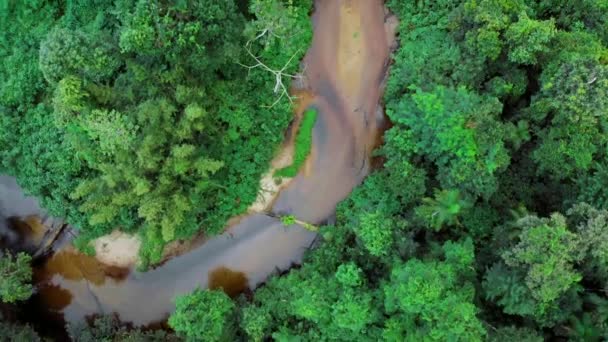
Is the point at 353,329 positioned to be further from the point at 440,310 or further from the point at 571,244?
the point at 571,244

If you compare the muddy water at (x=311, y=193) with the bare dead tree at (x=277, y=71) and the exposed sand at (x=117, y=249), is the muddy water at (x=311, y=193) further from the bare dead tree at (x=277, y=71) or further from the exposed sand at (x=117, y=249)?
the bare dead tree at (x=277, y=71)

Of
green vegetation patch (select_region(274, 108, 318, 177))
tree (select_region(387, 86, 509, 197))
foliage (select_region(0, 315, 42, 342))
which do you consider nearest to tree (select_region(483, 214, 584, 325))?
tree (select_region(387, 86, 509, 197))

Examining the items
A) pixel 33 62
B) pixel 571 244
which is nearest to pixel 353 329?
pixel 571 244

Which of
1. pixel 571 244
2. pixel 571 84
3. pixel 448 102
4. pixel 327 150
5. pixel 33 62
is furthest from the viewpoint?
pixel 327 150

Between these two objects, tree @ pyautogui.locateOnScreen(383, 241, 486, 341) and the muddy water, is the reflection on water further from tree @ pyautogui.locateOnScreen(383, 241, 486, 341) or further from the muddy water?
tree @ pyautogui.locateOnScreen(383, 241, 486, 341)

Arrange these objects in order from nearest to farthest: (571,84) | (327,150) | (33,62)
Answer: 1. (571,84)
2. (33,62)
3. (327,150)

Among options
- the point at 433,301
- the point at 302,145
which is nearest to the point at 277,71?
the point at 302,145
